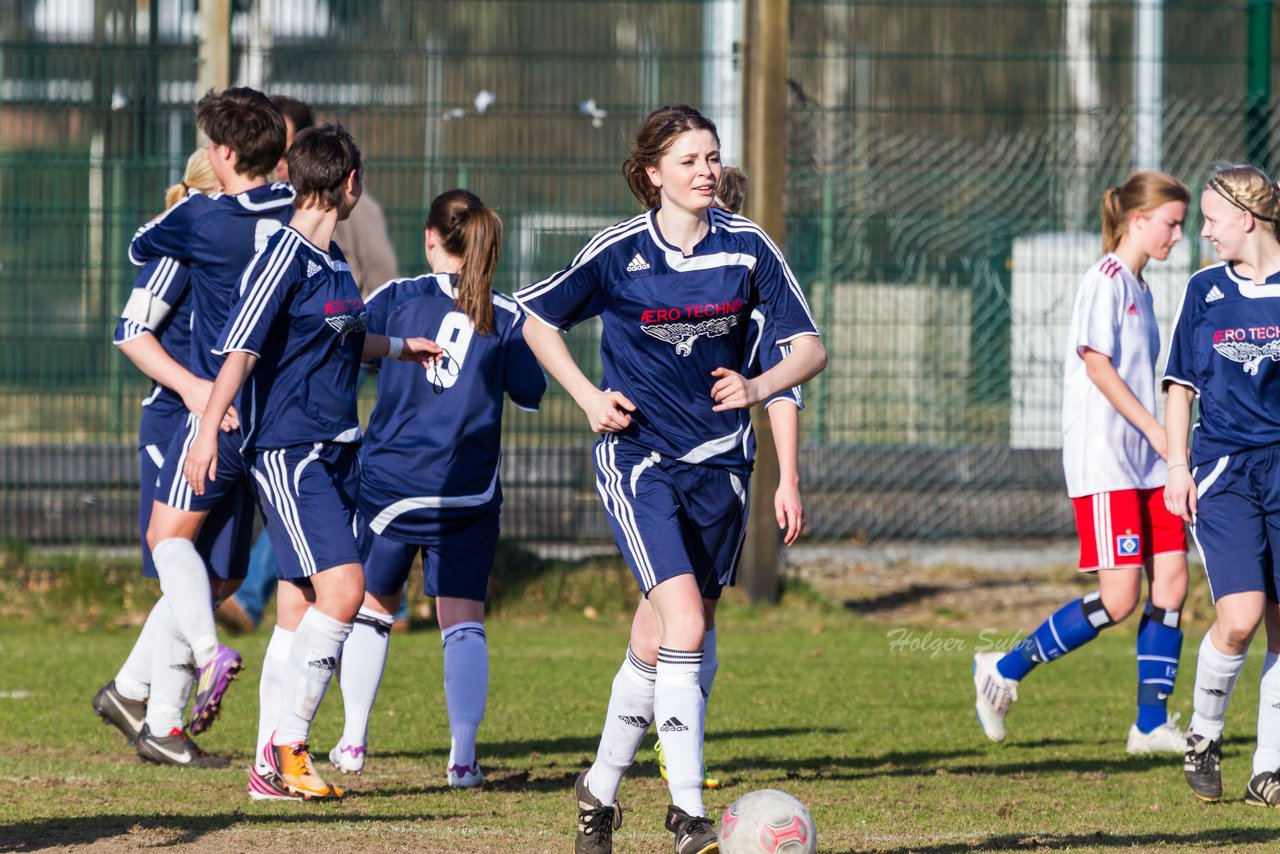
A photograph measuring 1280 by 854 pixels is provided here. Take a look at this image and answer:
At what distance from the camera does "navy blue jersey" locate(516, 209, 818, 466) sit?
16.1ft

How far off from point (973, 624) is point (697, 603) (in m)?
5.75

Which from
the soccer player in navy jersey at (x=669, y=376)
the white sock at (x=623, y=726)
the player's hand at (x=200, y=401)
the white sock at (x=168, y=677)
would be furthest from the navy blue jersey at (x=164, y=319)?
the white sock at (x=623, y=726)

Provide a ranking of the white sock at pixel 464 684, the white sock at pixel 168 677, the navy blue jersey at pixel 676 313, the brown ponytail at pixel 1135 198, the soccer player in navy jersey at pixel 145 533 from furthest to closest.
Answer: the brown ponytail at pixel 1135 198 < the white sock at pixel 168 677 < the soccer player in navy jersey at pixel 145 533 < the white sock at pixel 464 684 < the navy blue jersey at pixel 676 313

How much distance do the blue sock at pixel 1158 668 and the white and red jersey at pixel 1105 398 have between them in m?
0.54

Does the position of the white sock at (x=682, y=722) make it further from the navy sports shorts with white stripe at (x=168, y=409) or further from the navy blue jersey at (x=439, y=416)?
the navy sports shorts with white stripe at (x=168, y=409)

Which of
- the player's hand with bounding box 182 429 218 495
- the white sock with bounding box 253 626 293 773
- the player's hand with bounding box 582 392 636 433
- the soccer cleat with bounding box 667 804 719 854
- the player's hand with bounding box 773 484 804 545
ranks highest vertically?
the player's hand with bounding box 582 392 636 433

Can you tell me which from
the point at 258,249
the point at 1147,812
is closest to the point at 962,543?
the point at 1147,812

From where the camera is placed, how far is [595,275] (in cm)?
499

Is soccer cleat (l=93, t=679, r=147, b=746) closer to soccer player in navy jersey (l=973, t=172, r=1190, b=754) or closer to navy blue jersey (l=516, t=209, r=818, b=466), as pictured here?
navy blue jersey (l=516, t=209, r=818, b=466)

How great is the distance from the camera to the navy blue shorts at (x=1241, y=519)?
566 cm

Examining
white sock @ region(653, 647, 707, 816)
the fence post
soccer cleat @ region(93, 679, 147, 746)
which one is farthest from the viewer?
the fence post

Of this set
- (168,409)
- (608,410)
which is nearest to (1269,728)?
(608,410)

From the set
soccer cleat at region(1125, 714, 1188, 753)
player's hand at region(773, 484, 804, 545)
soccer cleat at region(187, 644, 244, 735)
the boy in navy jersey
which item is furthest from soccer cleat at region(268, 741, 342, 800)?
soccer cleat at region(1125, 714, 1188, 753)

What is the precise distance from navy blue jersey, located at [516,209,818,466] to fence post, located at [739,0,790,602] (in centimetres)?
507
